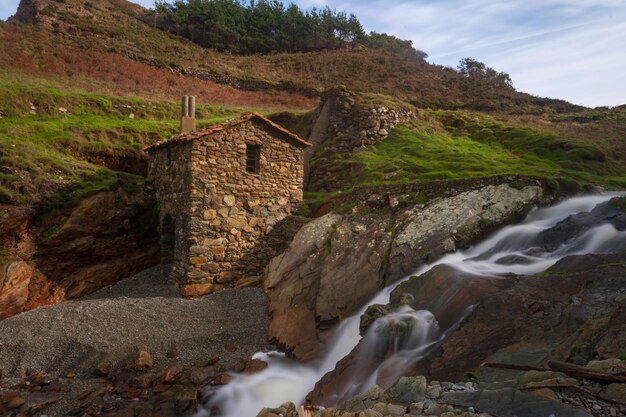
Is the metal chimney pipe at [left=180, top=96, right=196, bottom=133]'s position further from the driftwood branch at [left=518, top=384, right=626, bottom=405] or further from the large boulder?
the driftwood branch at [left=518, top=384, right=626, bottom=405]

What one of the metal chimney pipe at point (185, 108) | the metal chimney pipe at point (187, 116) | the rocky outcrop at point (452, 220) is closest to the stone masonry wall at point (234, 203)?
the metal chimney pipe at point (187, 116)

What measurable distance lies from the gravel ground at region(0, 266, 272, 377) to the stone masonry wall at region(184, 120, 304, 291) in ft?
5.61

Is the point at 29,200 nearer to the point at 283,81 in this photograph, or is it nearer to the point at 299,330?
the point at 299,330

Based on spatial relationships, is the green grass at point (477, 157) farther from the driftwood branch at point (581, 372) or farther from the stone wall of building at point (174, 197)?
the driftwood branch at point (581, 372)

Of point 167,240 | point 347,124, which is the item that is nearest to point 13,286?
point 167,240

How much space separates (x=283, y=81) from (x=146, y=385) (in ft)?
139

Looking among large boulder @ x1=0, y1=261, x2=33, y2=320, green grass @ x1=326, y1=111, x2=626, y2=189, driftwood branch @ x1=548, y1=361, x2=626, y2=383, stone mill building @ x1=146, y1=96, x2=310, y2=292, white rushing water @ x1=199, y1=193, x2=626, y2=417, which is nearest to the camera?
driftwood branch @ x1=548, y1=361, x2=626, y2=383

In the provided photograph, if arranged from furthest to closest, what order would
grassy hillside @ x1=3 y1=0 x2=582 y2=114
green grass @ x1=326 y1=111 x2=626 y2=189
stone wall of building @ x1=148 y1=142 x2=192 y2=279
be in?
1. grassy hillside @ x1=3 y1=0 x2=582 y2=114
2. green grass @ x1=326 y1=111 x2=626 y2=189
3. stone wall of building @ x1=148 y1=142 x2=192 y2=279

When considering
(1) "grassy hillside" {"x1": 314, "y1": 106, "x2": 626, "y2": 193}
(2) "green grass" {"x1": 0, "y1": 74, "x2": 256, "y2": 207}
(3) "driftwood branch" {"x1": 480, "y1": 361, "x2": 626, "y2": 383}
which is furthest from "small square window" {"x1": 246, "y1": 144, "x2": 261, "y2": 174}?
(3) "driftwood branch" {"x1": 480, "y1": 361, "x2": 626, "y2": 383}

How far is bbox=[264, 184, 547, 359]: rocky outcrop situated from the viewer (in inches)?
507

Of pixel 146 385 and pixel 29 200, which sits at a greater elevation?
pixel 29 200

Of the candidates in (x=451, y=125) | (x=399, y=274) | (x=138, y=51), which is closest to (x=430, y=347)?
(x=399, y=274)

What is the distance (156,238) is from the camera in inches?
789

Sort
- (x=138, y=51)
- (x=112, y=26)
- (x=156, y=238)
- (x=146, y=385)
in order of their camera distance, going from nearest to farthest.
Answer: (x=146, y=385)
(x=156, y=238)
(x=138, y=51)
(x=112, y=26)
